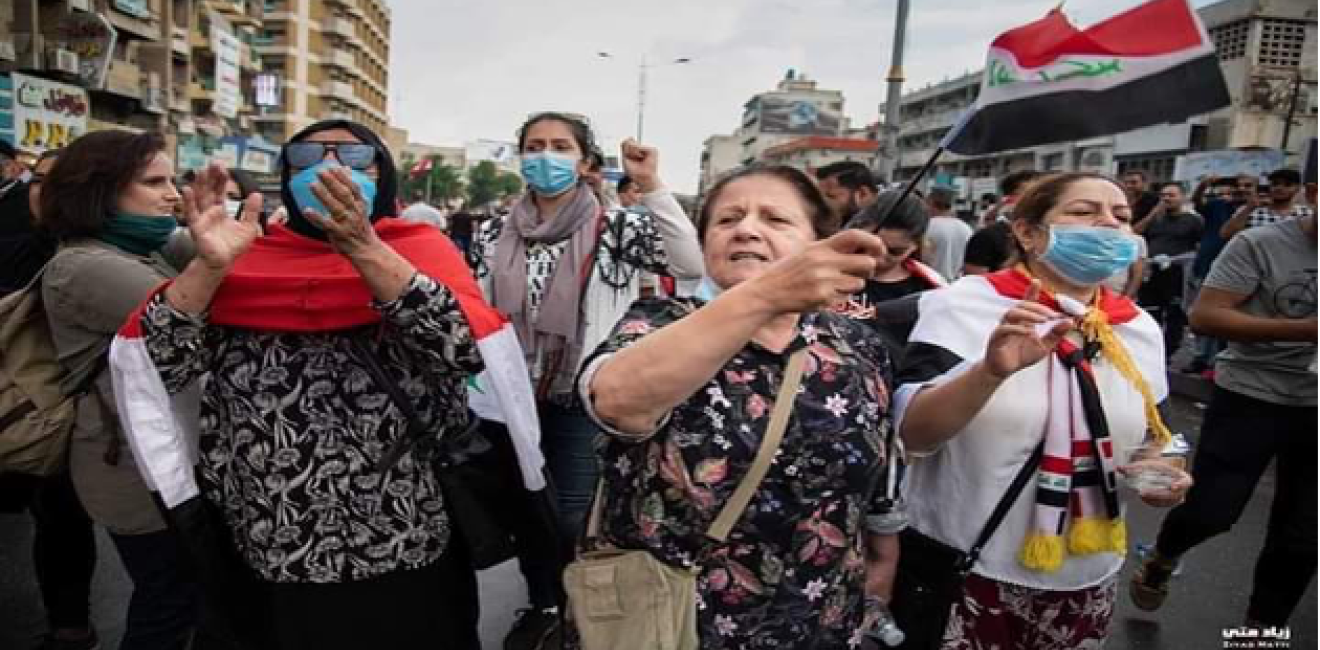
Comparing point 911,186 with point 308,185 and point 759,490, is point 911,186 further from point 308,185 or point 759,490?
point 308,185

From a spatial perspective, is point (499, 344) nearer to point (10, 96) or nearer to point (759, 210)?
point (759, 210)

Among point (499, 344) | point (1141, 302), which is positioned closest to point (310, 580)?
point (499, 344)

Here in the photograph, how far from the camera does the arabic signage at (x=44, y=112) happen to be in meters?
15.6

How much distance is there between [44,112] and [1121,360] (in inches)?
775

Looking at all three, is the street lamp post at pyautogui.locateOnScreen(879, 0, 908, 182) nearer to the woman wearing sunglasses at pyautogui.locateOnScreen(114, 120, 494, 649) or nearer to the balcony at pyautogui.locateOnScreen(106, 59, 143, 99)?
the woman wearing sunglasses at pyautogui.locateOnScreen(114, 120, 494, 649)

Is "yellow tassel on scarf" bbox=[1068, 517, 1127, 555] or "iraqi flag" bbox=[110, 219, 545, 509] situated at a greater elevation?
"iraqi flag" bbox=[110, 219, 545, 509]

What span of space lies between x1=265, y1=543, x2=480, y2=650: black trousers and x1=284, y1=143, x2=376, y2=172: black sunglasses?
100cm

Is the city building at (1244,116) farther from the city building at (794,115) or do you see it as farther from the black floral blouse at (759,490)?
the city building at (794,115)

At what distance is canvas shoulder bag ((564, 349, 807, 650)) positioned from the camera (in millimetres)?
1550

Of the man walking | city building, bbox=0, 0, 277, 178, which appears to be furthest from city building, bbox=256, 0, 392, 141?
the man walking

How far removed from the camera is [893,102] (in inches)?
428

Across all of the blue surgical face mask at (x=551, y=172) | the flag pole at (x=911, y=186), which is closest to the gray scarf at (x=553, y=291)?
the blue surgical face mask at (x=551, y=172)

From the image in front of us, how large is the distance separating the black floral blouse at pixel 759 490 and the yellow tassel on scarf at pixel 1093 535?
0.75 metres

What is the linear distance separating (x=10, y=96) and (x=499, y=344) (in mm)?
17865
